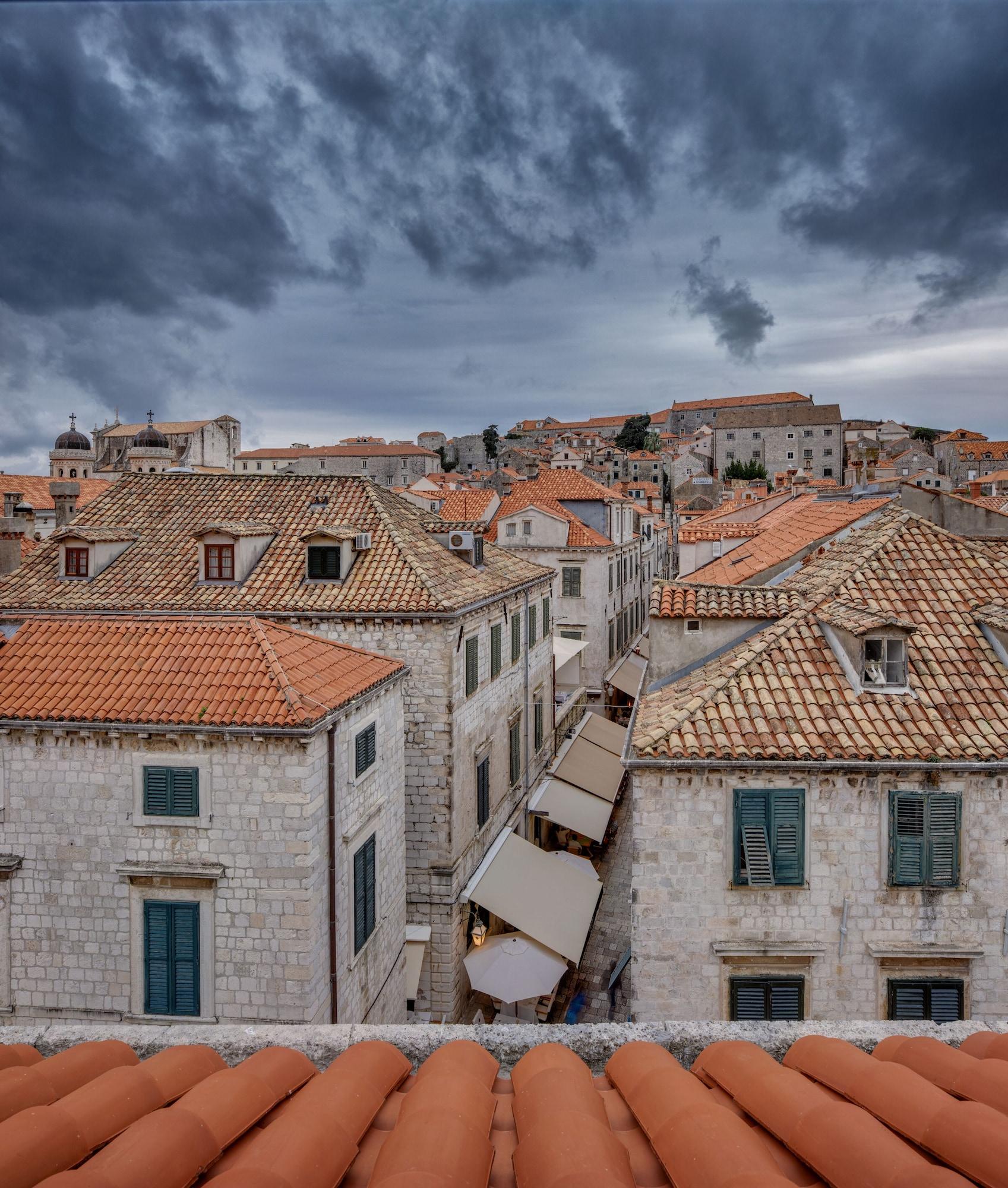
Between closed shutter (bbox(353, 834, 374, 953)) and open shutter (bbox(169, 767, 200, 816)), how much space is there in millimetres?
2643

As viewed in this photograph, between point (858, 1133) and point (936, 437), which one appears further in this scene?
point (936, 437)

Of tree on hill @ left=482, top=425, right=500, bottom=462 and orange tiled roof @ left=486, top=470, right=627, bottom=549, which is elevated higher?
tree on hill @ left=482, top=425, right=500, bottom=462

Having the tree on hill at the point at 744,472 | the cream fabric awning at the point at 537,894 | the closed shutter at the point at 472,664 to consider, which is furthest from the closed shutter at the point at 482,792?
the tree on hill at the point at 744,472

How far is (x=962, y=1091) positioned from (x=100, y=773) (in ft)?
34.5

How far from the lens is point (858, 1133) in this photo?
11.8ft

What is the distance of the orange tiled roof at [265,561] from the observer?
58.1 ft

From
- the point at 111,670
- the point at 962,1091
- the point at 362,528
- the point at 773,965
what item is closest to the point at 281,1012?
the point at 111,670

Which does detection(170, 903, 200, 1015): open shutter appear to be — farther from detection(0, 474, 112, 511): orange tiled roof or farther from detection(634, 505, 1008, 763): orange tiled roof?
detection(0, 474, 112, 511): orange tiled roof

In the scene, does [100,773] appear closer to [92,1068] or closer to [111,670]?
[111,670]

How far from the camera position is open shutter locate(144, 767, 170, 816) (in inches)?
441

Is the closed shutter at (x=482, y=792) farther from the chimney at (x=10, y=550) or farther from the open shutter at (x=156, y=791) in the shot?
the chimney at (x=10, y=550)

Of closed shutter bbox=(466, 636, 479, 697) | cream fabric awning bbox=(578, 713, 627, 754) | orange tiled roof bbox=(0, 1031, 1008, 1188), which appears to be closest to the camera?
orange tiled roof bbox=(0, 1031, 1008, 1188)

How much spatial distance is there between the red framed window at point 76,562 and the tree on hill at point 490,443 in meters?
120

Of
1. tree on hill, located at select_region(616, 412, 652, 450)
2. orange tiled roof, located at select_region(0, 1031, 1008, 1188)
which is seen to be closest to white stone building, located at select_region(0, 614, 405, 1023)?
orange tiled roof, located at select_region(0, 1031, 1008, 1188)
